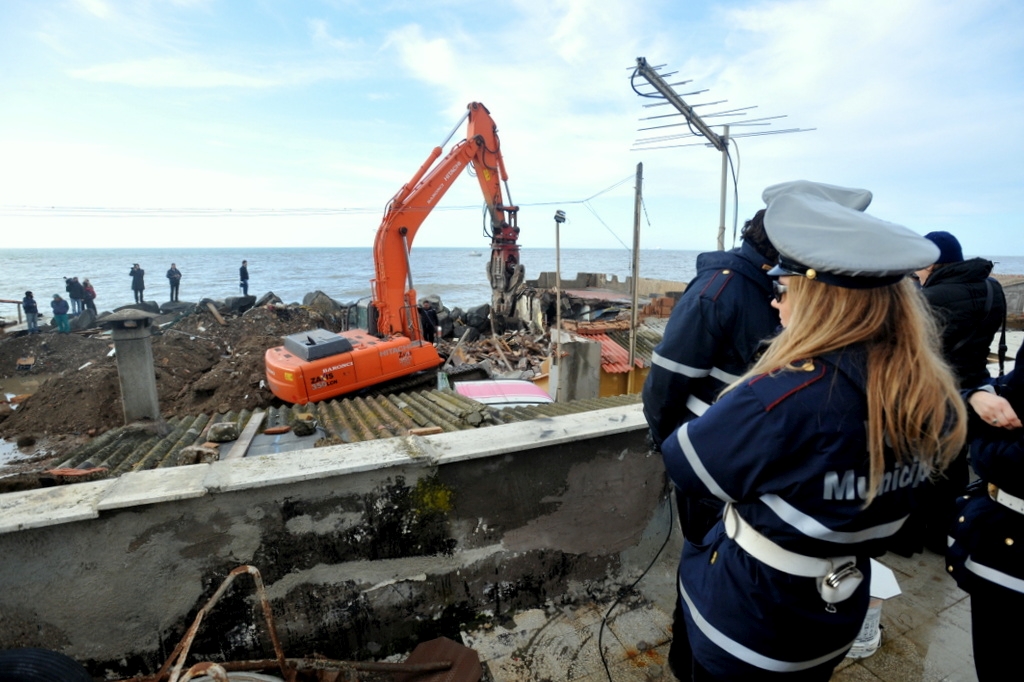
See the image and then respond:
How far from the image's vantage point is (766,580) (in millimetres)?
1374

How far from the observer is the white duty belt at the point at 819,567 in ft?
4.38

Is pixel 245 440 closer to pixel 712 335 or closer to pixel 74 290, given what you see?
pixel 712 335

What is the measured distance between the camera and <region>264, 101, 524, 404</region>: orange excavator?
9133 millimetres

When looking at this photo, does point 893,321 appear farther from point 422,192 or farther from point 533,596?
point 422,192

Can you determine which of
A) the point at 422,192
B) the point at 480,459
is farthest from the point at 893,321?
the point at 422,192

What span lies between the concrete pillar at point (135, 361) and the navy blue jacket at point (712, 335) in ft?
16.3

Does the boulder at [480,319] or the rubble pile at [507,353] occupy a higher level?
the boulder at [480,319]

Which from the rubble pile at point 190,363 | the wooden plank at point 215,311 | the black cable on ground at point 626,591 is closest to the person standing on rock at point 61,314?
the rubble pile at point 190,363

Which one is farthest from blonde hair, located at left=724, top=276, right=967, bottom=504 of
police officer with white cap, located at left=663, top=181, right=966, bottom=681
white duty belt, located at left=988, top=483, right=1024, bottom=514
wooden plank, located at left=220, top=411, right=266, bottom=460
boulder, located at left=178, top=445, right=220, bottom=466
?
wooden plank, located at left=220, top=411, right=266, bottom=460

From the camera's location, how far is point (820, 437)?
1.21 metres

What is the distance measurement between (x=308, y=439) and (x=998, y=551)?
4.27 m

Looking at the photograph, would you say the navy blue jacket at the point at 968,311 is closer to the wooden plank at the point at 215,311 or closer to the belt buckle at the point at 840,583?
the belt buckle at the point at 840,583

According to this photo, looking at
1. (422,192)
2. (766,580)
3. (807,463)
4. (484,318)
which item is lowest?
(484,318)

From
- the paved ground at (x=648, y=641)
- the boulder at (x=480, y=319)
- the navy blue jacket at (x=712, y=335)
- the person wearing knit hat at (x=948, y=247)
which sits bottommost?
the boulder at (x=480, y=319)
